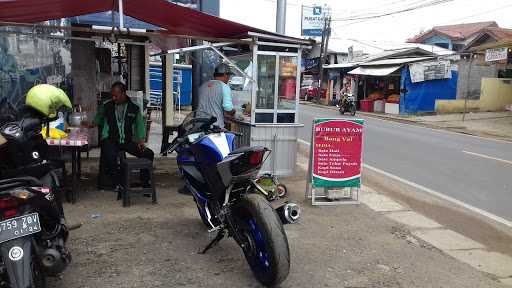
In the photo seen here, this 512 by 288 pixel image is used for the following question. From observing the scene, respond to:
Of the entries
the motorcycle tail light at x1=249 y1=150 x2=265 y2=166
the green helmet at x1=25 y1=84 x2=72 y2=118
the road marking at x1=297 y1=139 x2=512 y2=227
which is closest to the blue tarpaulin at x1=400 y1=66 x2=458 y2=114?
the road marking at x1=297 y1=139 x2=512 y2=227

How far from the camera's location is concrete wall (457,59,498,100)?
2883 centimetres

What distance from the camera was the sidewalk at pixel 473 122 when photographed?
19.9m

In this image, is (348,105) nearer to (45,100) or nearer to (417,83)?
(417,83)

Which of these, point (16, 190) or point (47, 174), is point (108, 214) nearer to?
point (47, 174)

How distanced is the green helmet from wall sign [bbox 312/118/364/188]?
3.28 m

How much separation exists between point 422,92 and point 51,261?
2680 cm

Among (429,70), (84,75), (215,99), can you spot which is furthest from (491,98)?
(215,99)

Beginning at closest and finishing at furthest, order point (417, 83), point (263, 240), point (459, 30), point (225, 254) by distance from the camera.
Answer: point (263, 240) < point (225, 254) < point (417, 83) < point (459, 30)

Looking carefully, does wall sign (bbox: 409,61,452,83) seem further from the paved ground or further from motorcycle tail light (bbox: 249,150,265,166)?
motorcycle tail light (bbox: 249,150,265,166)

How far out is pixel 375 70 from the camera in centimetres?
3042

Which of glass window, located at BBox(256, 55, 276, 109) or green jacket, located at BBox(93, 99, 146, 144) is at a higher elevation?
glass window, located at BBox(256, 55, 276, 109)

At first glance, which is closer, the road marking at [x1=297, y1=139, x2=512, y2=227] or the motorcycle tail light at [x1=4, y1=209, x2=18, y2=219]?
Result: the motorcycle tail light at [x1=4, y1=209, x2=18, y2=219]

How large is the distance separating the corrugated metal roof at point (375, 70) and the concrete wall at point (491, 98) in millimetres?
3644

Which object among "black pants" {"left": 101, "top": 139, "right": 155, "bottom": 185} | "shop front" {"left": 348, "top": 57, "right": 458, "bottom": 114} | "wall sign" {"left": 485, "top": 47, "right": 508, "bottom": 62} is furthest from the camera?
"shop front" {"left": 348, "top": 57, "right": 458, "bottom": 114}
